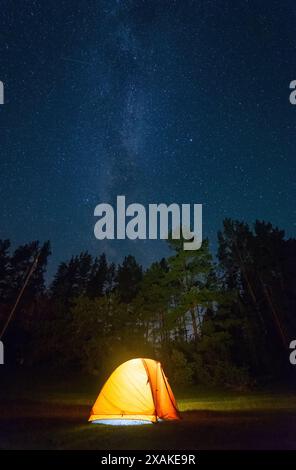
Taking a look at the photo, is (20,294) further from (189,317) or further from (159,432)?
(159,432)

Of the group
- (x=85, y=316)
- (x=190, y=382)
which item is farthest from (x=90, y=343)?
(x=190, y=382)

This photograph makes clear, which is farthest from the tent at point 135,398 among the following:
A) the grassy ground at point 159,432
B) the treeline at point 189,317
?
the treeline at point 189,317

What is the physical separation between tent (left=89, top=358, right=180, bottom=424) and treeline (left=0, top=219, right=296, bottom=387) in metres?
18.4

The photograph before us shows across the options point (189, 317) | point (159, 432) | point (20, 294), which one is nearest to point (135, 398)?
point (159, 432)

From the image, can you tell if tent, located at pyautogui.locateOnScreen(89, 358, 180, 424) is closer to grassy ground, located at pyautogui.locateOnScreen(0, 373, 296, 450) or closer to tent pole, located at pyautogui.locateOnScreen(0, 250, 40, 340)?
grassy ground, located at pyautogui.locateOnScreen(0, 373, 296, 450)

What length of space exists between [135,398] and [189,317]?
869 inches

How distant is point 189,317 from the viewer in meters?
34.8

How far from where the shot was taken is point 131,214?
27.5m

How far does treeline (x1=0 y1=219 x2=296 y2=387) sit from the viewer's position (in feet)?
111

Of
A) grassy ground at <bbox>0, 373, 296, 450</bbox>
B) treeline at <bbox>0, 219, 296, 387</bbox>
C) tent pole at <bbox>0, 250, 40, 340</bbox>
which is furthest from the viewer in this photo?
tent pole at <bbox>0, 250, 40, 340</bbox>

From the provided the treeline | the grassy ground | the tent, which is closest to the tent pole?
the treeline
